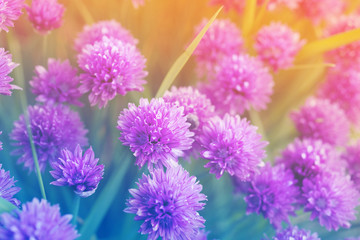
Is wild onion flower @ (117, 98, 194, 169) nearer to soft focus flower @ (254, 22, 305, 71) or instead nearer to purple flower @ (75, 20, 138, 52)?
purple flower @ (75, 20, 138, 52)

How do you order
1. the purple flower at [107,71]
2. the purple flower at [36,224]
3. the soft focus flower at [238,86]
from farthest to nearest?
the soft focus flower at [238,86]
the purple flower at [107,71]
the purple flower at [36,224]

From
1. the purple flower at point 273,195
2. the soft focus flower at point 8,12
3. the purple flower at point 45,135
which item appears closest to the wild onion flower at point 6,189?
the purple flower at point 45,135

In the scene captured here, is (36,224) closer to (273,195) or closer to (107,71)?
(107,71)

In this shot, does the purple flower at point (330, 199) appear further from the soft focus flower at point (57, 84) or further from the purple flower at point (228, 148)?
the soft focus flower at point (57, 84)

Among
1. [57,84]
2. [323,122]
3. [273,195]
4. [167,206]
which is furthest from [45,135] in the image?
[323,122]

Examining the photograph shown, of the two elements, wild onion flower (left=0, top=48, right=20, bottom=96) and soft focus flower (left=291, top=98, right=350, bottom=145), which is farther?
soft focus flower (left=291, top=98, right=350, bottom=145)

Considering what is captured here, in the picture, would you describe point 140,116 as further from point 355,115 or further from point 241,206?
point 355,115

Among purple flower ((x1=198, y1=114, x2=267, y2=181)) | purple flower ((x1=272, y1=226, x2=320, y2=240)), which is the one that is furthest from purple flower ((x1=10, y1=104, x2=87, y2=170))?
purple flower ((x1=272, y1=226, x2=320, y2=240))
